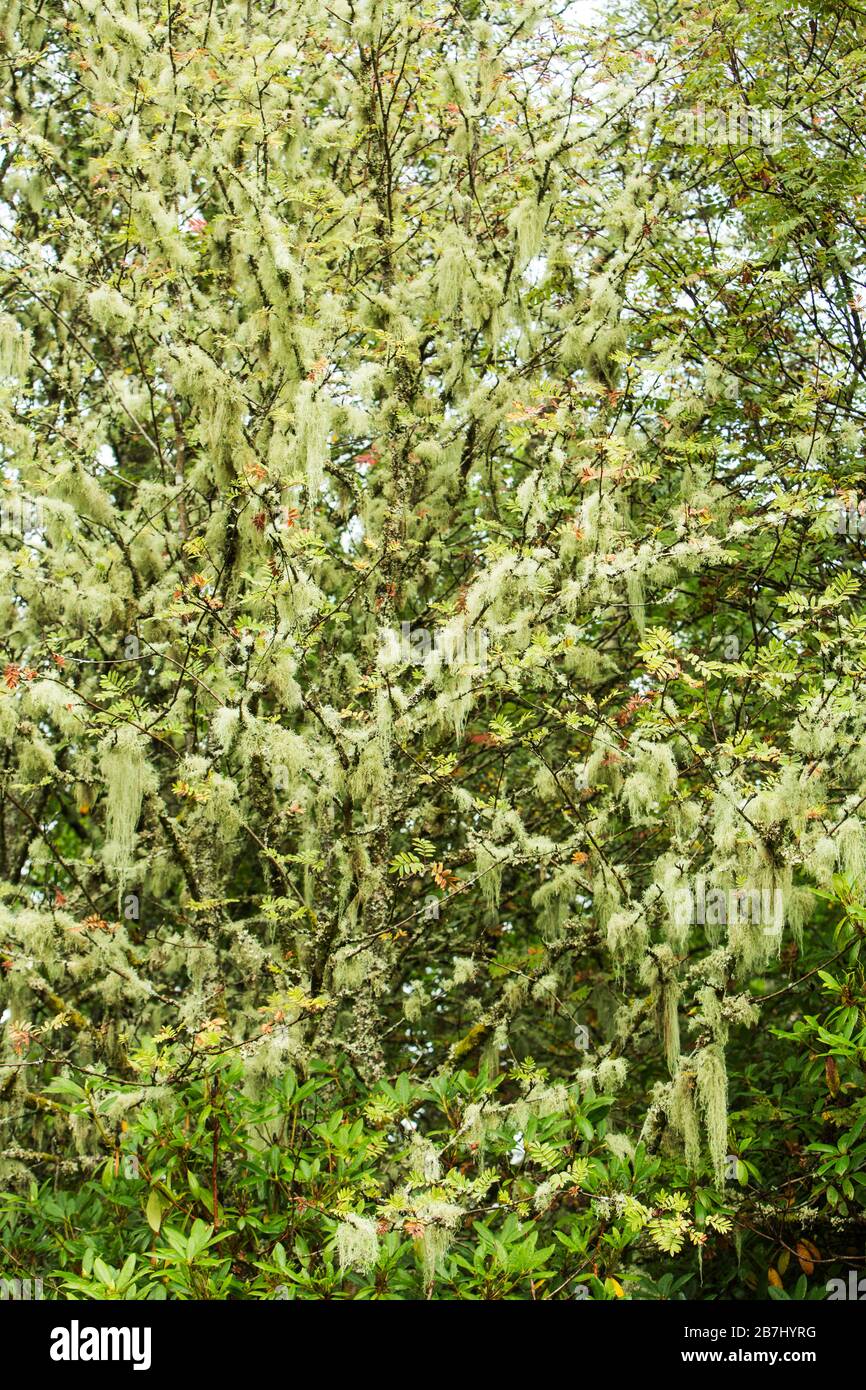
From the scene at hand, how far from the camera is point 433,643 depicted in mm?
6160

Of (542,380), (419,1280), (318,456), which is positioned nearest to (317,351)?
(318,456)

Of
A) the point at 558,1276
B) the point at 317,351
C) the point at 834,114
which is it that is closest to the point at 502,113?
the point at 834,114

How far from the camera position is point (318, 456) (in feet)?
17.1

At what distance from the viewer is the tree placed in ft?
14.8

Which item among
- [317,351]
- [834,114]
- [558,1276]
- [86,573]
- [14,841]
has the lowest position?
[558,1276]

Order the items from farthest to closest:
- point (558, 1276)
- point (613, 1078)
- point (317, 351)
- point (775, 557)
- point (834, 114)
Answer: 1. point (834, 114)
2. point (775, 557)
3. point (317, 351)
4. point (613, 1078)
5. point (558, 1276)

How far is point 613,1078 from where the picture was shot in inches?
193

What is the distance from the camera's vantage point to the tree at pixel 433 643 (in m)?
4.52

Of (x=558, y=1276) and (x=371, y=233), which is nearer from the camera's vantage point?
(x=558, y=1276)

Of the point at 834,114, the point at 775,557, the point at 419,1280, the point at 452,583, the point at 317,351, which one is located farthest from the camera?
the point at 452,583

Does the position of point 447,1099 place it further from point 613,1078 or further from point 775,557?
point 775,557

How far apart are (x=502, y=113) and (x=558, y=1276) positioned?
582cm

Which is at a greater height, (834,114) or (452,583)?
(834,114)

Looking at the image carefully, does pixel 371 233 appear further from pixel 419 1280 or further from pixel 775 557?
pixel 419 1280
